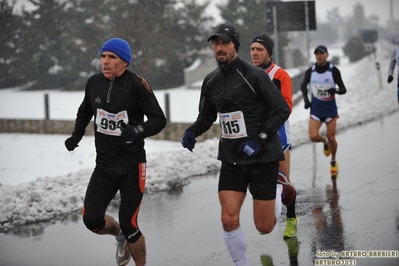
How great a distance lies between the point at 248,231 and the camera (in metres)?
7.68

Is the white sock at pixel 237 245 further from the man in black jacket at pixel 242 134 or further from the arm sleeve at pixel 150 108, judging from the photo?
the arm sleeve at pixel 150 108

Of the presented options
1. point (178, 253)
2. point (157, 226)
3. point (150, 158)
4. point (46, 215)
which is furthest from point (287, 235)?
point (150, 158)

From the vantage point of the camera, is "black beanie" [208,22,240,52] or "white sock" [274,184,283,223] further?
"white sock" [274,184,283,223]

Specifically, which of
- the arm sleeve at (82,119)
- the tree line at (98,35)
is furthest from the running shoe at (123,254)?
the tree line at (98,35)

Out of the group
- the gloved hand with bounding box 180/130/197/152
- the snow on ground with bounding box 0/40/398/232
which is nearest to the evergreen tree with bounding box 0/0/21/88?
the snow on ground with bounding box 0/40/398/232

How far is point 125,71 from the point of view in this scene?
20.1ft

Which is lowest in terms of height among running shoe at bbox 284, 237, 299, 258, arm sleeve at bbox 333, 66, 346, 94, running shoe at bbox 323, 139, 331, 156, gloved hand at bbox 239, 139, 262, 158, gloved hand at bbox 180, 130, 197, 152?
running shoe at bbox 284, 237, 299, 258

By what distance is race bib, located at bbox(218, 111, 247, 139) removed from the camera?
580 cm

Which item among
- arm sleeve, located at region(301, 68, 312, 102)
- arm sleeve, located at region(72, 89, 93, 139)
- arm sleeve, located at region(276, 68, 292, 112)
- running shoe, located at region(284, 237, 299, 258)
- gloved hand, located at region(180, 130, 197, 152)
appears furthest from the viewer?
arm sleeve, located at region(301, 68, 312, 102)

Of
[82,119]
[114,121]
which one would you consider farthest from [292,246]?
[82,119]

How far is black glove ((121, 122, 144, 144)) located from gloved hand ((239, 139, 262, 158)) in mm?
820

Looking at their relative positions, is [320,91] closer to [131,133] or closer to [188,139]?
[188,139]

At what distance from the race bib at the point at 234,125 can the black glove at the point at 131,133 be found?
0.67 metres

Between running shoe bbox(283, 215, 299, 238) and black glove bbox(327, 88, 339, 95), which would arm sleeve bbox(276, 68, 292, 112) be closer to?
running shoe bbox(283, 215, 299, 238)
